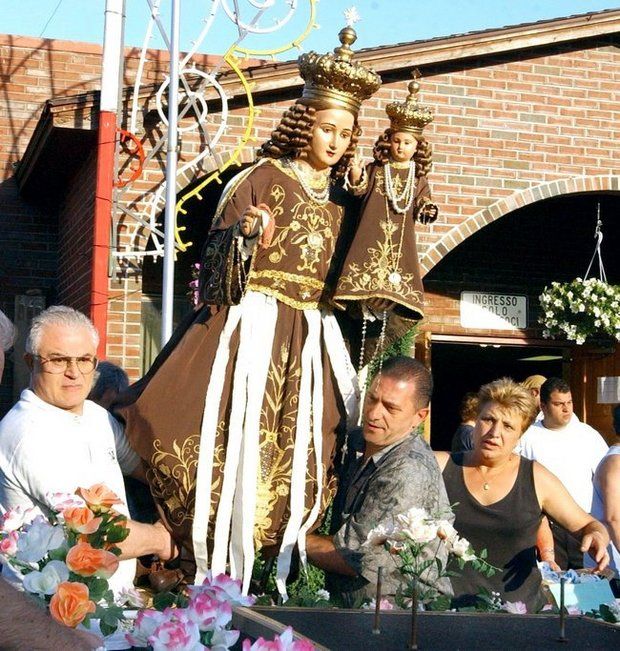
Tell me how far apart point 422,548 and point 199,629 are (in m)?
1.48

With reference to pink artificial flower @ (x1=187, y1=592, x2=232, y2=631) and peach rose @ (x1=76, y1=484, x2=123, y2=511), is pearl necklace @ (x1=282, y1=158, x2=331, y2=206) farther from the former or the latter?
pink artificial flower @ (x1=187, y1=592, x2=232, y2=631)

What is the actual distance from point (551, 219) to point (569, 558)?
5.75m

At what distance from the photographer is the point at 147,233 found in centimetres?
833

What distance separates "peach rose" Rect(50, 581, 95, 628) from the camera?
7.10ft

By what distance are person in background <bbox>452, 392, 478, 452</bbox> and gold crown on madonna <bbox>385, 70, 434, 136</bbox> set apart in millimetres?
2380

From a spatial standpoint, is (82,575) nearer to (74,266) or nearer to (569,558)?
(569,558)

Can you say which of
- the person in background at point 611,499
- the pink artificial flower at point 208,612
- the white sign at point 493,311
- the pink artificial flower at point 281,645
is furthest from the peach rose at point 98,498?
the white sign at point 493,311

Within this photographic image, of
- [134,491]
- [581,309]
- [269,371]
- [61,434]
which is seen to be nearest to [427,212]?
[269,371]

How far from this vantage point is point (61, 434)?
3734mm

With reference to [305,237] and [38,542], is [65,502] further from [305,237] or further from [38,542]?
[305,237]

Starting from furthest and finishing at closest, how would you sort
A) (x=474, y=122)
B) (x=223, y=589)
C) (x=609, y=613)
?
(x=474, y=122), (x=609, y=613), (x=223, y=589)

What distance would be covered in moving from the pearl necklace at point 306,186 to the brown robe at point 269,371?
0.05ft

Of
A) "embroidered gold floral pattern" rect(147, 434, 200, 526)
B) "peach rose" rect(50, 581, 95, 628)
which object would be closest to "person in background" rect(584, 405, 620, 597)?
"embroidered gold floral pattern" rect(147, 434, 200, 526)

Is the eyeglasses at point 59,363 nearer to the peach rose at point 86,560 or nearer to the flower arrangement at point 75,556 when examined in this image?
the flower arrangement at point 75,556
